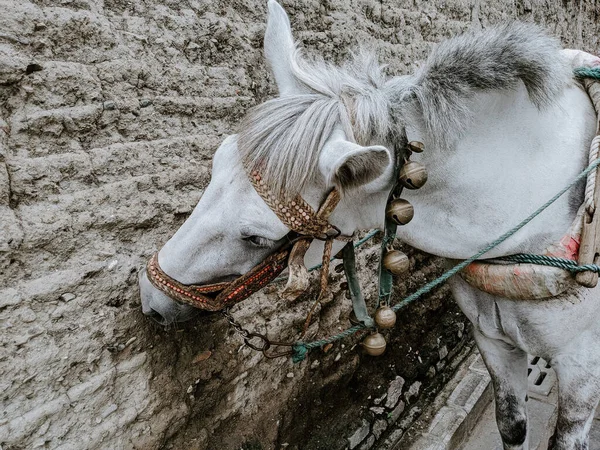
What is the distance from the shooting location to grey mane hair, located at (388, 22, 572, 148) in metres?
1.26

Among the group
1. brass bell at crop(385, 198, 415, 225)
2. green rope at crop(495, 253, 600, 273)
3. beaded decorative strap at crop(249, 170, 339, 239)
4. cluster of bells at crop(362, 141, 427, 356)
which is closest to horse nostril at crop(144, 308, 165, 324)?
beaded decorative strap at crop(249, 170, 339, 239)

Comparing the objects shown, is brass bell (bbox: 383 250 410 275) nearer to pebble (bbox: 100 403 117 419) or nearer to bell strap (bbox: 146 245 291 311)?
bell strap (bbox: 146 245 291 311)

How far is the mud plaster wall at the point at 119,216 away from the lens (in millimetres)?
1487

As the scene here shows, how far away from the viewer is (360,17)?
273 cm

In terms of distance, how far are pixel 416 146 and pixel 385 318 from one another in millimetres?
543

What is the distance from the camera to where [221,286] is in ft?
4.48

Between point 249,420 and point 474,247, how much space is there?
57.1 inches

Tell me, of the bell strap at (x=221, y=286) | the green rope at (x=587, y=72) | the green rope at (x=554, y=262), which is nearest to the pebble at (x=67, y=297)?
the bell strap at (x=221, y=286)

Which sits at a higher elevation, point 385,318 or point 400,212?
point 400,212

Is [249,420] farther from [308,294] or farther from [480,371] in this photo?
[480,371]

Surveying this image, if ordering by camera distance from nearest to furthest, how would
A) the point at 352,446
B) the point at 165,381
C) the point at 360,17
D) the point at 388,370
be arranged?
the point at 165,381
the point at 352,446
the point at 360,17
the point at 388,370

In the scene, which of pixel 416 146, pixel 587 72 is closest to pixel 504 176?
pixel 416 146

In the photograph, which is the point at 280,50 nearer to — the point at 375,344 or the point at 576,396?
the point at 375,344

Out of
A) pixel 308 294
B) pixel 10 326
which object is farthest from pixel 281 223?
pixel 308 294
